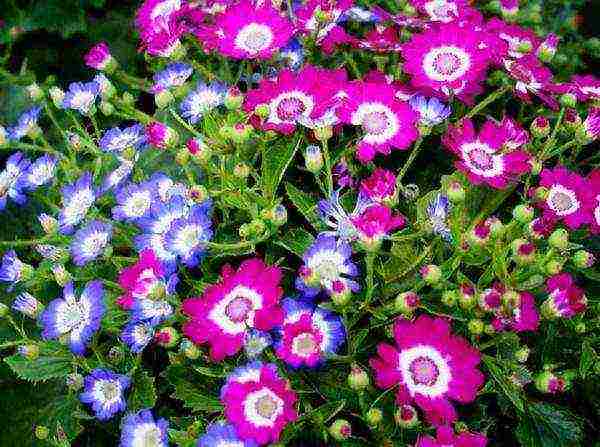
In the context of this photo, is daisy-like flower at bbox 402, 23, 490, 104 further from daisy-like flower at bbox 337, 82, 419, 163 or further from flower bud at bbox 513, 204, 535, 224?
flower bud at bbox 513, 204, 535, 224

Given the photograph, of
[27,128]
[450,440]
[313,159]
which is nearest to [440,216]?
[313,159]

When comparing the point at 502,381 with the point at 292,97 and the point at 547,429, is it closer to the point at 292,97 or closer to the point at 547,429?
the point at 547,429

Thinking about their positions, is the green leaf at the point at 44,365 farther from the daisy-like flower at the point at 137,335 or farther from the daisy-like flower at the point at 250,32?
the daisy-like flower at the point at 250,32

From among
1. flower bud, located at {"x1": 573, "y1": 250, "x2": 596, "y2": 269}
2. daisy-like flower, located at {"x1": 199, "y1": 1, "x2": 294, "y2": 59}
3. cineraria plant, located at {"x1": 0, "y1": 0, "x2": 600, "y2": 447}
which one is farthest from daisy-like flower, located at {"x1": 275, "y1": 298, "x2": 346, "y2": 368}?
daisy-like flower, located at {"x1": 199, "y1": 1, "x2": 294, "y2": 59}

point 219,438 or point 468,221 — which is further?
point 468,221

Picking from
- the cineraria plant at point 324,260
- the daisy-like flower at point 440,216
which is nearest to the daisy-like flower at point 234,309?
the cineraria plant at point 324,260

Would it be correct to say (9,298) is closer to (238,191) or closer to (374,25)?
(238,191)

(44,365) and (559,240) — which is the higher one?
(559,240)

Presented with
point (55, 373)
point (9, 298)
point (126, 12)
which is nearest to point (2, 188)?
point (9, 298)
